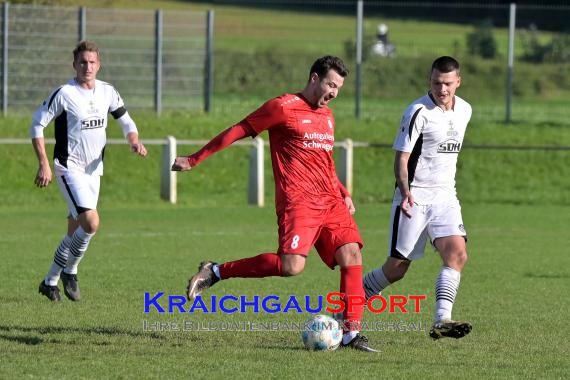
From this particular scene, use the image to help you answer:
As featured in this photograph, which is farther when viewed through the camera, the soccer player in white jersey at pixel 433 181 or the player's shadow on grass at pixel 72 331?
the player's shadow on grass at pixel 72 331

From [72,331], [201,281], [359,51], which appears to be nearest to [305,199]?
[201,281]

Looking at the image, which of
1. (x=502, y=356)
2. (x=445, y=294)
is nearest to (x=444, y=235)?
(x=445, y=294)

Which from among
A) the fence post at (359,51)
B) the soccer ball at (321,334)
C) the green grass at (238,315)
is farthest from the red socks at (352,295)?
the fence post at (359,51)

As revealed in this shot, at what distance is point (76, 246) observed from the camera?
34.6ft

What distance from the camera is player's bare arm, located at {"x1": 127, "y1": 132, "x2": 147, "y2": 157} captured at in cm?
1036

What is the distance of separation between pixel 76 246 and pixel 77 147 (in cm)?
87

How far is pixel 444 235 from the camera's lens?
28.5 ft

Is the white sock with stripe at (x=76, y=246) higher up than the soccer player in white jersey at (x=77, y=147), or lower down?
lower down

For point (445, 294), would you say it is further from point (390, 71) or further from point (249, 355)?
point (390, 71)

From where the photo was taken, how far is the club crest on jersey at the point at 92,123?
412 inches

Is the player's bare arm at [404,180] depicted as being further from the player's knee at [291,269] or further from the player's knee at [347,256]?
the player's knee at [291,269]

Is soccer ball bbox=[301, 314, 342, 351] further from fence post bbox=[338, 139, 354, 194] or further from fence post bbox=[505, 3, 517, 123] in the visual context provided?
fence post bbox=[505, 3, 517, 123]

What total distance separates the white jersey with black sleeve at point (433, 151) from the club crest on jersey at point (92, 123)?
3.04 metres

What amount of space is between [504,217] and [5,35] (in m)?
10.8
